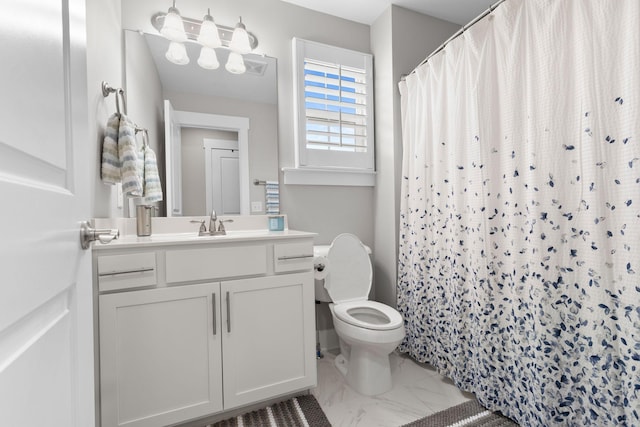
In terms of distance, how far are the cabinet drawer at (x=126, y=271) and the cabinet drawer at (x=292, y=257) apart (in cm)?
56

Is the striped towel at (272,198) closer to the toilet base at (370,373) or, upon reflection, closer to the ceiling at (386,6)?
the toilet base at (370,373)

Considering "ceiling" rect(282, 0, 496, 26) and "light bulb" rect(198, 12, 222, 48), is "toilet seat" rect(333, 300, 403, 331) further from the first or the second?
"ceiling" rect(282, 0, 496, 26)

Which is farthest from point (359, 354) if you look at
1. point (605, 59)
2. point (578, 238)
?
point (605, 59)

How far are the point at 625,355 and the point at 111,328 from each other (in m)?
1.93

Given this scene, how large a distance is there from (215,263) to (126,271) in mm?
357

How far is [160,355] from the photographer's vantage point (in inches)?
51.5

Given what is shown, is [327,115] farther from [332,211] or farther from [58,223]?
[58,223]

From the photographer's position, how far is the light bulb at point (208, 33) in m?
1.80

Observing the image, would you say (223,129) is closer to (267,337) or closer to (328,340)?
(267,337)

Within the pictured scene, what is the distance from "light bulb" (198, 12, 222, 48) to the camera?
180cm

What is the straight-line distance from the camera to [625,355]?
102 cm

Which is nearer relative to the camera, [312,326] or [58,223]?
[58,223]

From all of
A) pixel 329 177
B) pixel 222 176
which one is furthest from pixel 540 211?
pixel 222 176

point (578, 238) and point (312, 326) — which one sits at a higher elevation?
point (578, 238)
